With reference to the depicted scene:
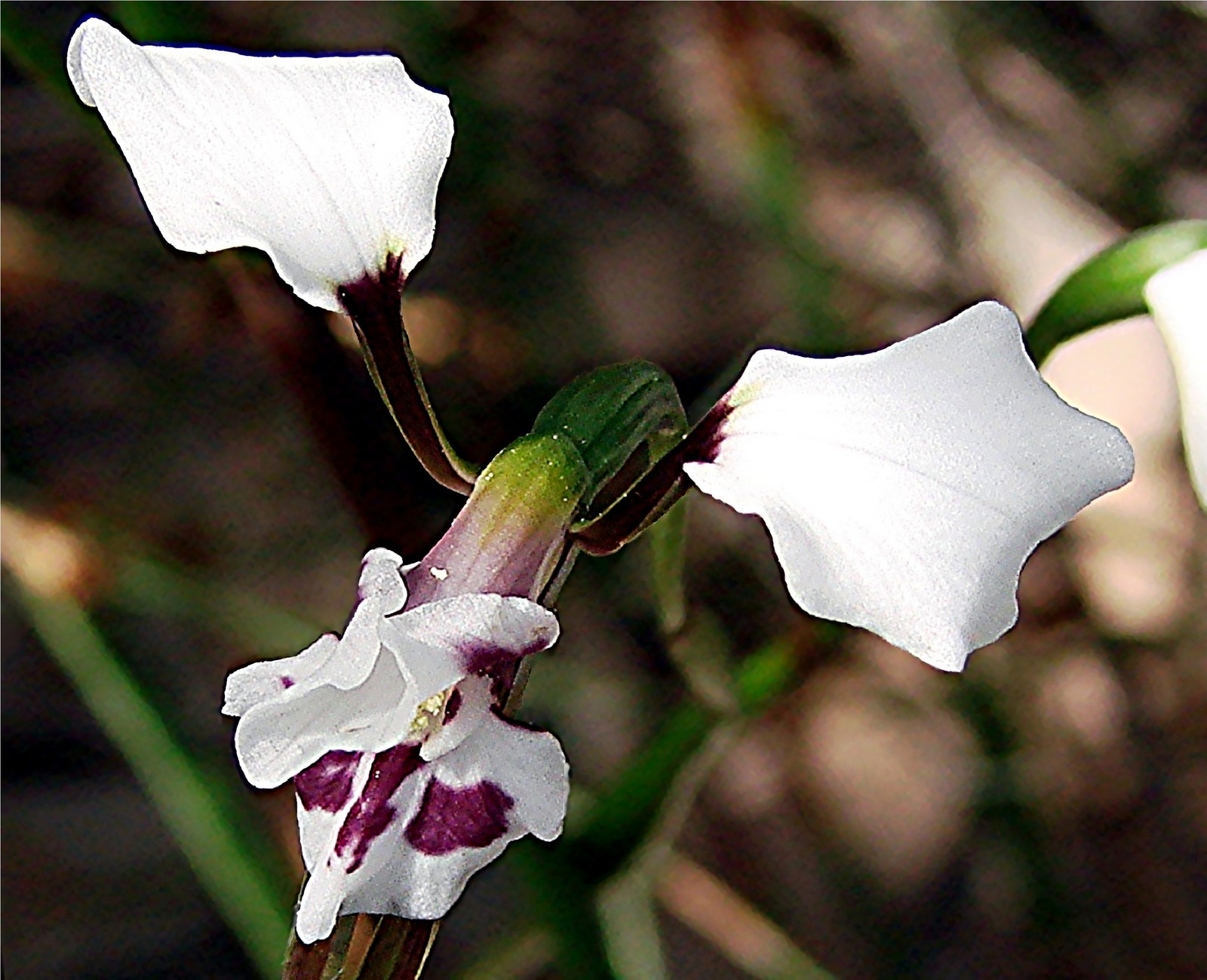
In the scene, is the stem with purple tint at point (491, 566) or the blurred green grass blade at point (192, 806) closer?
the stem with purple tint at point (491, 566)

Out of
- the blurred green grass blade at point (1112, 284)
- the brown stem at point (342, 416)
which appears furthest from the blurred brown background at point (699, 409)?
the blurred green grass blade at point (1112, 284)

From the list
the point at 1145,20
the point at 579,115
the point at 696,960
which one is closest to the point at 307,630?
the point at 696,960

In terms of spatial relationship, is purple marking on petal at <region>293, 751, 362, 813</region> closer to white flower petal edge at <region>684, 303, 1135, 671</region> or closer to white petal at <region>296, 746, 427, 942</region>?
white petal at <region>296, 746, 427, 942</region>

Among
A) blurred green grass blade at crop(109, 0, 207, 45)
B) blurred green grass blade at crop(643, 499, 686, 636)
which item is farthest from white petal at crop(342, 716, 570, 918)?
blurred green grass blade at crop(109, 0, 207, 45)

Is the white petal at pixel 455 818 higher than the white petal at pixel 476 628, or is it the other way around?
the white petal at pixel 476 628

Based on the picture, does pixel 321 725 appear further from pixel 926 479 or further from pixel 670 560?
pixel 670 560

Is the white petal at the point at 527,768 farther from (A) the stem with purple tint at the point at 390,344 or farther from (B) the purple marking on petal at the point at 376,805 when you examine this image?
(A) the stem with purple tint at the point at 390,344

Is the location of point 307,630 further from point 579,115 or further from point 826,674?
point 579,115
